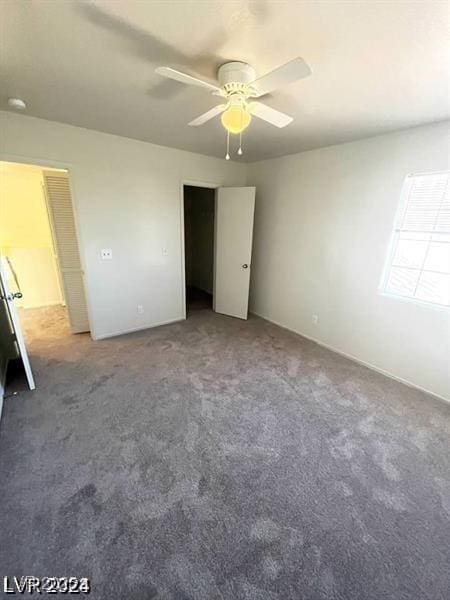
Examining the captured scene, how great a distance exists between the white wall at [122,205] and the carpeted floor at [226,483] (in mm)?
1055

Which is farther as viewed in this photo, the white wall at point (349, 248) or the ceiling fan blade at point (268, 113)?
the white wall at point (349, 248)

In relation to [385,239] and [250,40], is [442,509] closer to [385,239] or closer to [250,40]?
[385,239]

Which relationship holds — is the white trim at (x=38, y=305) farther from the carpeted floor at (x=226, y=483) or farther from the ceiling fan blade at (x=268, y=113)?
the ceiling fan blade at (x=268, y=113)

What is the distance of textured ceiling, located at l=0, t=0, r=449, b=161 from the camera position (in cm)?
110

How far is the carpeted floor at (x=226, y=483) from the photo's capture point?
3.84 ft

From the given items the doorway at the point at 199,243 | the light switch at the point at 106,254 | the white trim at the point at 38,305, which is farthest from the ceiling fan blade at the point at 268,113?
the white trim at the point at 38,305

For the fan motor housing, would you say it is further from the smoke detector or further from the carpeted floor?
the carpeted floor

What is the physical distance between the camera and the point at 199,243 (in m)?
5.62

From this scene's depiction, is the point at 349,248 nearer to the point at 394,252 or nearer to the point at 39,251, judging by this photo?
the point at 394,252

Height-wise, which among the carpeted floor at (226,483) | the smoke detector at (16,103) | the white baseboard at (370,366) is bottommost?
the carpeted floor at (226,483)

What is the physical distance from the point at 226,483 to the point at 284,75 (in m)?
2.29

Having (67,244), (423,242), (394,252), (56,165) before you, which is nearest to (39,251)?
(67,244)

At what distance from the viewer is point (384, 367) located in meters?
2.79

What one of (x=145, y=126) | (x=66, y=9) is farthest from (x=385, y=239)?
(x=66, y=9)
